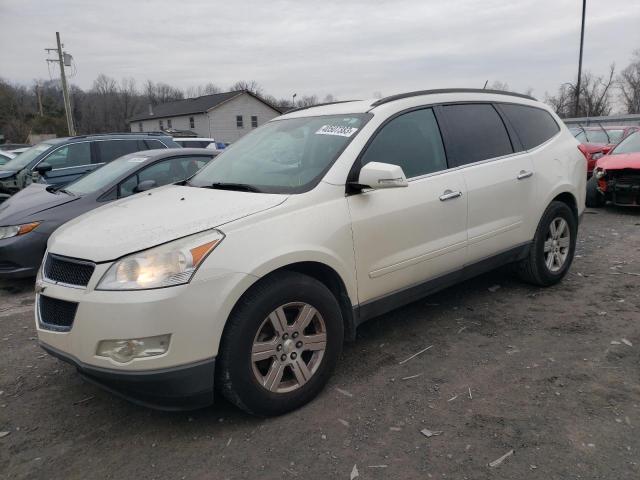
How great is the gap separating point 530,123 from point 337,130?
2291 millimetres

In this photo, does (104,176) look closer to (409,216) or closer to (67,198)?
(67,198)

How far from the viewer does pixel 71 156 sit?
831 centimetres

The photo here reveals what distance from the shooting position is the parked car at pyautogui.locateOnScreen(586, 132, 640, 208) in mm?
8680

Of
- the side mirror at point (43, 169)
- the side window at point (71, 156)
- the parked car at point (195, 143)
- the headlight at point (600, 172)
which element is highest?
the parked car at point (195, 143)

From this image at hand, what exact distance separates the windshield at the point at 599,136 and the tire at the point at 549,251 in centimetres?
1038

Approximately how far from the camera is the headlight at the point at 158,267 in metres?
2.51

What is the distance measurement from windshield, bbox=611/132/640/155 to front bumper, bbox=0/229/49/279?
9710 mm

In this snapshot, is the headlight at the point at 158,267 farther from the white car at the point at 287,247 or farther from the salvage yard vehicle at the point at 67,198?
the salvage yard vehicle at the point at 67,198

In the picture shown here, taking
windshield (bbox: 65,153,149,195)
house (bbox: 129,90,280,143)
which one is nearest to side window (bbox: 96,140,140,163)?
windshield (bbox: 65,153,149,195)

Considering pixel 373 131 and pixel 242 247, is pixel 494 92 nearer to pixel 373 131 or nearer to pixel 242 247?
pixel 373 131

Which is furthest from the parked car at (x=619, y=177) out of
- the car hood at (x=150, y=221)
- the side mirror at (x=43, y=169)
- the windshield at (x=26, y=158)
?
the windshield at (x=26, y=158)

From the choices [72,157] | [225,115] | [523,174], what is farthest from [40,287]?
[225,115]

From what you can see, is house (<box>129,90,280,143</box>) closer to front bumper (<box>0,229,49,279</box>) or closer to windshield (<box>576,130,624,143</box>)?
windshield (<box>576,130,624,143</box>)

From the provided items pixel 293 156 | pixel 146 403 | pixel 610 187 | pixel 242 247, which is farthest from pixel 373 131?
pixel 610 187
